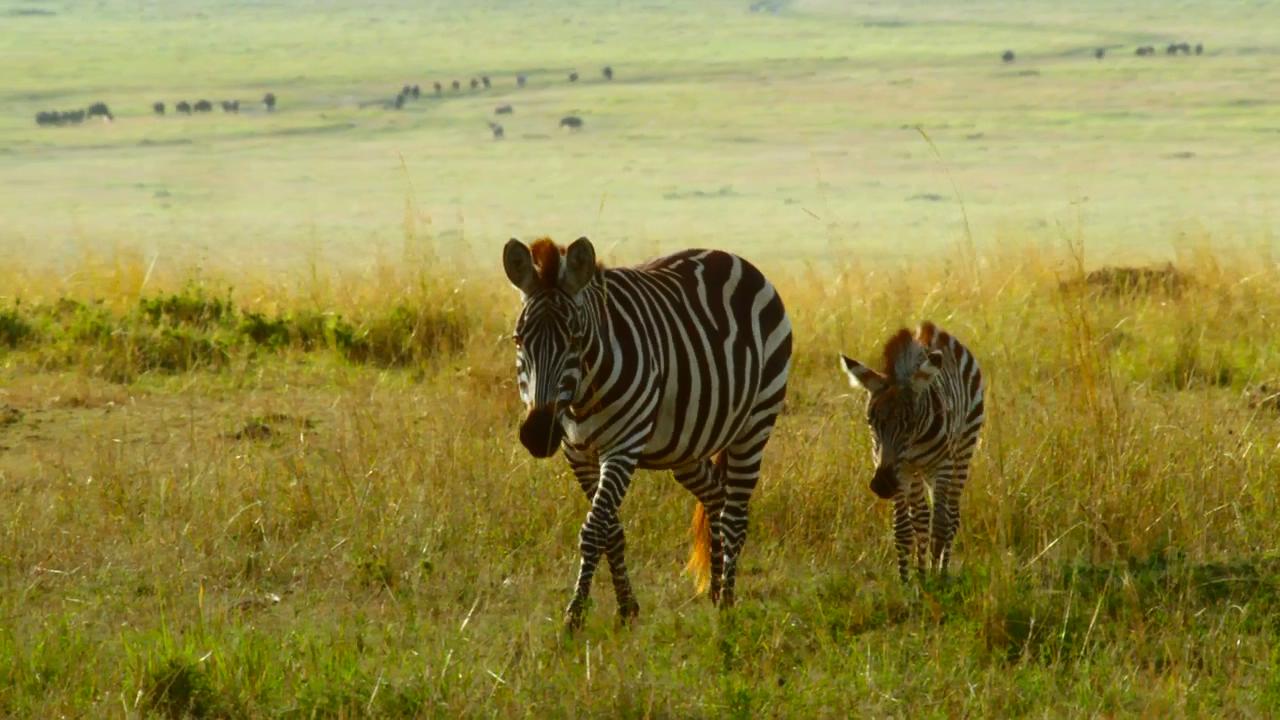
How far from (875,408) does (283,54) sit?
7119 cm

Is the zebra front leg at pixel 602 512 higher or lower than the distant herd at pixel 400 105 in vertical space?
higher

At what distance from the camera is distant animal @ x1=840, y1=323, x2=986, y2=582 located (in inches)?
225

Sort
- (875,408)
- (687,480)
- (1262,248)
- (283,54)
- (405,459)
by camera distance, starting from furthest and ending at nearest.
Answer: (283,54), (1262,248), (405,459), (687,480), (875,408)

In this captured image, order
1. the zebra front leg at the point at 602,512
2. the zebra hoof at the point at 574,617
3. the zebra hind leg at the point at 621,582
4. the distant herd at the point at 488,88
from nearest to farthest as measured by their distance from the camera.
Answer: the zebra front leg at the point at 602,512
the zebra hoof at the point at 574,617
the zebra hind leg at the point at 621,582
the distant herd at the point at 488,88

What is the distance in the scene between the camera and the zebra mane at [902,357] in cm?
580

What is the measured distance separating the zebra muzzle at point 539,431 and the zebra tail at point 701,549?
139 cm

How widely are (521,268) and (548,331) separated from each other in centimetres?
25

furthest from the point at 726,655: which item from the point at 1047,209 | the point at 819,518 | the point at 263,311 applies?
the point at 1047,209

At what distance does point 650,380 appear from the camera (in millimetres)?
5422

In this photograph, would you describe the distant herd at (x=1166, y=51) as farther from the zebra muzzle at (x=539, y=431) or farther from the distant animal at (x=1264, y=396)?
the zebra muzzle at (x=539, y=431)

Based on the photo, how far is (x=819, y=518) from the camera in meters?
6.85

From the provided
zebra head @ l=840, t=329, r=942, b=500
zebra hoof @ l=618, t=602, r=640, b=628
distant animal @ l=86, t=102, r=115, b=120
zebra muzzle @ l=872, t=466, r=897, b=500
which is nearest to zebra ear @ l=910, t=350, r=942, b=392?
zebra head @ l=840, t=329, r=942, b=500

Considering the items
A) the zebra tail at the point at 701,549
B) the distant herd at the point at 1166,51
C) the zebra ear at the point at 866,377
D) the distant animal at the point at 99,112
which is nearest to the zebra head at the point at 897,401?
the zebra ear at the point at 866,377

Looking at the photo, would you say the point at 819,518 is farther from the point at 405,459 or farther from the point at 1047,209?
the point at 1047,209
